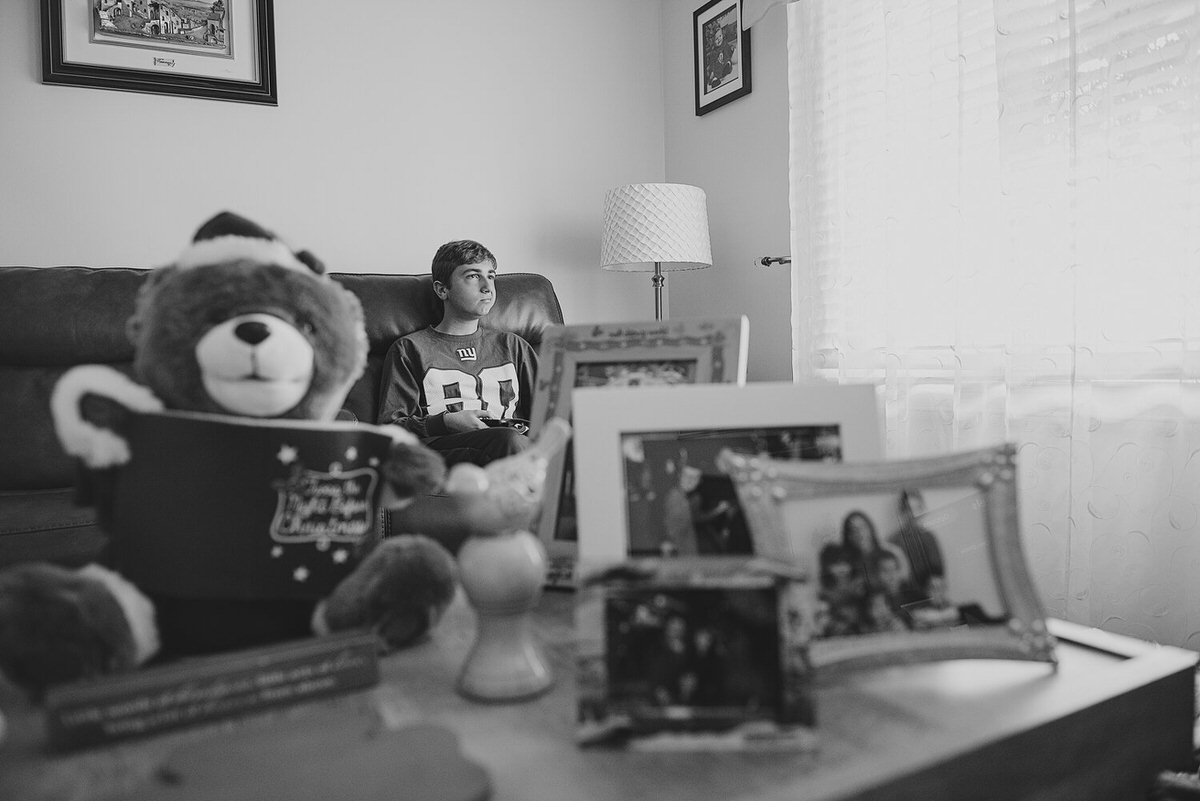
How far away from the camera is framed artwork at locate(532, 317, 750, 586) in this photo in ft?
2.81

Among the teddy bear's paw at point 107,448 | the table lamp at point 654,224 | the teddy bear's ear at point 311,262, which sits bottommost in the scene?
the teddy bear's paw at point 107,448

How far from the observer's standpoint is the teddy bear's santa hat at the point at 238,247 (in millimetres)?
715

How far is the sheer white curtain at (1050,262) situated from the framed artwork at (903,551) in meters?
1.01

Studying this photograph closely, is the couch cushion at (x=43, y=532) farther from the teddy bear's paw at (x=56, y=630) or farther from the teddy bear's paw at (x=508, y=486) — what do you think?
the teddy bear's paw at (x=508, y=486)

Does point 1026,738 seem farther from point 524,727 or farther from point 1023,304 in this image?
point 1023,304

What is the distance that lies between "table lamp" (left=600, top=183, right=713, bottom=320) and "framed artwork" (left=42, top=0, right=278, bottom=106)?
120 cm

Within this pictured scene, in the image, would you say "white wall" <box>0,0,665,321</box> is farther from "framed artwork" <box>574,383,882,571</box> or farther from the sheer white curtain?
"framed artwork" <box>574,383,882,571</box>

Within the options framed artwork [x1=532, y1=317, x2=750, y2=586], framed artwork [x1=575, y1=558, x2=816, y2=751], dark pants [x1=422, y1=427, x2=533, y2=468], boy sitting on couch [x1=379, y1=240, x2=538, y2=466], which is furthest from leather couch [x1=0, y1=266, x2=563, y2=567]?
framed artwork [x1=575, y1=558, x2=816, y2=751]

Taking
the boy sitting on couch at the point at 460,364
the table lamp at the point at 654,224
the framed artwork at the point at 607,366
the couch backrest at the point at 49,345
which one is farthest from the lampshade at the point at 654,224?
the framed artwork at the point at 607,366

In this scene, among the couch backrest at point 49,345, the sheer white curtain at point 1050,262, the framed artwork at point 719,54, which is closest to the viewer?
the sheer white curtain at point 1050,262

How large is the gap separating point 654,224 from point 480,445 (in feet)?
3.22

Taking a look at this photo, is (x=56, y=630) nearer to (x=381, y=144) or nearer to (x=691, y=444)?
(x=691, y=444)

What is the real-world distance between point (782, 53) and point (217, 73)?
181 cm

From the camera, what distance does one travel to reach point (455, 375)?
2148mm
